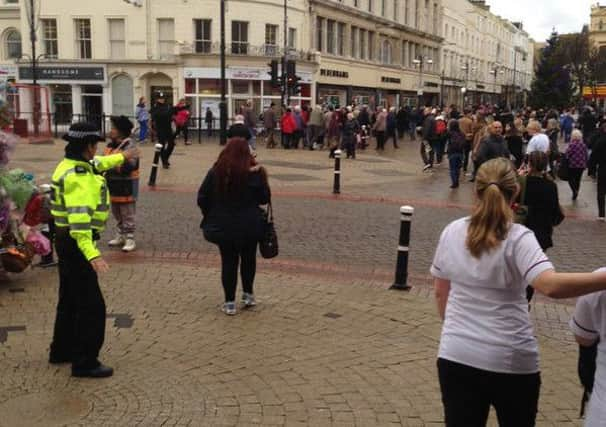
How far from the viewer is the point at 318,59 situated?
4444 cm

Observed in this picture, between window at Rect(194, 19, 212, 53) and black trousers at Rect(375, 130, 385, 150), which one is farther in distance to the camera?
window at Rect(194, 19, 212, 53)

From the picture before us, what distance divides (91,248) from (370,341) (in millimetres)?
2488

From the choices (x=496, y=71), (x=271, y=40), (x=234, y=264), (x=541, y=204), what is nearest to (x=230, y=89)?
(x=271, y=40)

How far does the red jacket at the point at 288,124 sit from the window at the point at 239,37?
13745mm

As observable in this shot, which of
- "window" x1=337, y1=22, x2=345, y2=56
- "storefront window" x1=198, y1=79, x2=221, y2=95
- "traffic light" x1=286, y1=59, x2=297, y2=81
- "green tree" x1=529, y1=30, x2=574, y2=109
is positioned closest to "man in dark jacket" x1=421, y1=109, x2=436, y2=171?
"traffic light" x1=286, y1=59, x2=297, y2=81

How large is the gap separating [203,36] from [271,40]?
443cm

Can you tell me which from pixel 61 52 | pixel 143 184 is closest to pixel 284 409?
pixel 143 184

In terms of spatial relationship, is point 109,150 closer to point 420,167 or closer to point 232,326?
point 232,326

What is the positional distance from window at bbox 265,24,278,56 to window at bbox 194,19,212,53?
358cm

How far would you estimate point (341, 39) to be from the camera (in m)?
48.8

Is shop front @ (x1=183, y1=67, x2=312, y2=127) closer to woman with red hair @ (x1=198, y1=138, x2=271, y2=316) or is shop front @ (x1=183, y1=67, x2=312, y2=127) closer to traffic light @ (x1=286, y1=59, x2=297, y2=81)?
traffic light @ (x1=286, y1=59, x2=297, y2=81)

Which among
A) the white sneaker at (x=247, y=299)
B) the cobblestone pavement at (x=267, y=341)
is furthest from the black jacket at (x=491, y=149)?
the white sneaker at (x=247, y=299)

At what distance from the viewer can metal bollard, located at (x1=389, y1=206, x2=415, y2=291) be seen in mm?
7273

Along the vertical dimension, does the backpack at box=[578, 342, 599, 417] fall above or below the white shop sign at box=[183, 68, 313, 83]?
below
